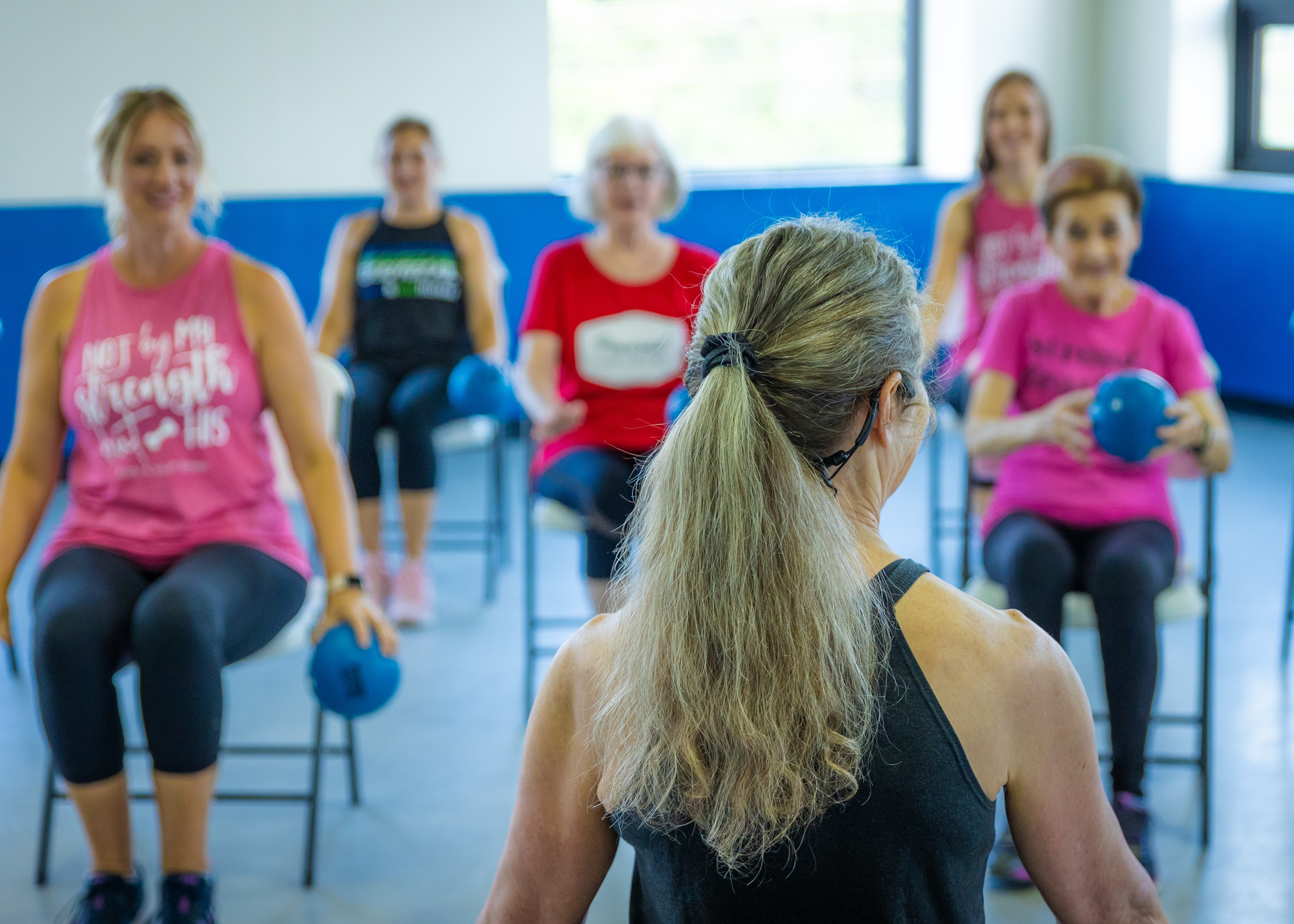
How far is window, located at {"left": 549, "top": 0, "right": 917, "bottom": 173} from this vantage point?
570cm

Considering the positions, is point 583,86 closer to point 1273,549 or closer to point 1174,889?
point 1273,549

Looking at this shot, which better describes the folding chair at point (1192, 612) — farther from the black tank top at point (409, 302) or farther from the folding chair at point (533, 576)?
the black tank top at point (409, 302)

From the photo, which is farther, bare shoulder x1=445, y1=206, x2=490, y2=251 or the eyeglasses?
bare shoulder x1=445, y1=206, x2=490, y2=251

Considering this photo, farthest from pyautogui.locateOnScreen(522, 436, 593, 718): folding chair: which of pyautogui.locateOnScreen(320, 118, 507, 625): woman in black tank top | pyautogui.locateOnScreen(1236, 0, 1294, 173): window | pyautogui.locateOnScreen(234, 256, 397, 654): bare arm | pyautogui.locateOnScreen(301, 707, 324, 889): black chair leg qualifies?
pyautogui.locateOnScreen(1236, 0, 1294, 173): window

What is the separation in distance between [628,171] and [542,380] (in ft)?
1.70

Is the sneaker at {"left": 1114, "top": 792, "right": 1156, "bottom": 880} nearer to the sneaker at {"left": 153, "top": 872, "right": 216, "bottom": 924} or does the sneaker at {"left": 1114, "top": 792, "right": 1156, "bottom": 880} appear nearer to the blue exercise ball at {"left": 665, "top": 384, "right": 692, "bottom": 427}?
the blue exercise ball at {"left": 665, "top": 384, "right": 692, "bottom": 427}

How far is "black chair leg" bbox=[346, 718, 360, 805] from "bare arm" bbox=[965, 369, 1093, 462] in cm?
125

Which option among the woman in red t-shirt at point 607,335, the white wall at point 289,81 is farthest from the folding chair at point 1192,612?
the white wall at point 289,81

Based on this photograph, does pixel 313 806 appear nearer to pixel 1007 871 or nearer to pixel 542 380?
pixel 542 380

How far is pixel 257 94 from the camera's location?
16.6 ft

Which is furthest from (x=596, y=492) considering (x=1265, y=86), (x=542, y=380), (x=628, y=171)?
(x=1265, y=86)

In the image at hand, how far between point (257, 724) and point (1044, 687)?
218 centimetres

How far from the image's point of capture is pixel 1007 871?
2037 millimetres

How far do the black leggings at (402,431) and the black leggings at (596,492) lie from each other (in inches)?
34.3
